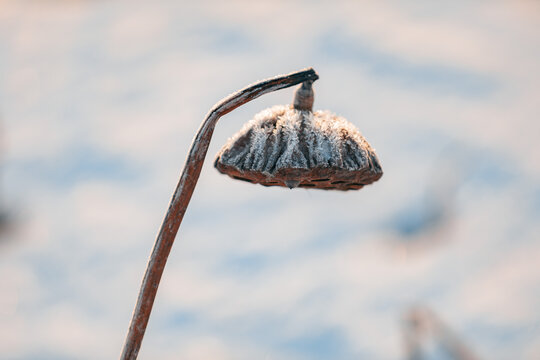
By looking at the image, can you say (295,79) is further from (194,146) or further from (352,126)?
(194,146)

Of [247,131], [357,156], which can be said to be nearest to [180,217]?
[247,131]

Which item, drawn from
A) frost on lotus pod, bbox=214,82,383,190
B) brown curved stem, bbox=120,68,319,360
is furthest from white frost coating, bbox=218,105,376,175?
brown curved stem, bbox=120,68,319,360

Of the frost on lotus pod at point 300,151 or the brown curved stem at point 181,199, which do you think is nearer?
the frost on lotus pod at point 300,151

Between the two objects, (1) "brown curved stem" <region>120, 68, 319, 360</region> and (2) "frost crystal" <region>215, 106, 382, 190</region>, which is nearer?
(2) "frost crystal" <region>215, 106, 382, 190</region>

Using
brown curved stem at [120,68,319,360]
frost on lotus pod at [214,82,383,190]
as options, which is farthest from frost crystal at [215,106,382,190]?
brown curved stem at [120,68,319,360]

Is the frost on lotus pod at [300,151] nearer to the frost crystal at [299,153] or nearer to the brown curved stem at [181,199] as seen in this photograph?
the frost crystal at [299,153]

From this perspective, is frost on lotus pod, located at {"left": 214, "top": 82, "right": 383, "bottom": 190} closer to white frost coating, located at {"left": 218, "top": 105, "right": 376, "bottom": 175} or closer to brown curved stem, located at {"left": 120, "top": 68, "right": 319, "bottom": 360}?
white frost coating, located at {"left": 218, "top": 105, "right": 376, "bottom": 175}

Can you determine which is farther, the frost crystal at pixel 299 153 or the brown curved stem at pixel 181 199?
the brown curved stem at pixel 181 199

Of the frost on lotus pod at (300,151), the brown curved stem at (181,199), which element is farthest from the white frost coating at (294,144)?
the brown curved stem at (181,199)
